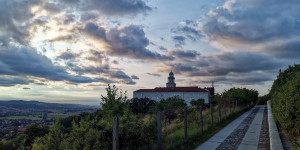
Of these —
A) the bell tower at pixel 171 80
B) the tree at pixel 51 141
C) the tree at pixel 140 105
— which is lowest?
the tree at pixel 140 105

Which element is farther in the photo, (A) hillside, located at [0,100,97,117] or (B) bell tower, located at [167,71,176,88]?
(B) bell tower, located at [167,71,176,88]

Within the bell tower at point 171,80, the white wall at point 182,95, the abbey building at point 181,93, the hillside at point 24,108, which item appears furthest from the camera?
the bell tower at point 171,80

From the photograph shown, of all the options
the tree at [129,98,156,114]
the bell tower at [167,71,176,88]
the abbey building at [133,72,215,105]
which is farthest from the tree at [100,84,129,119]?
the bell tower at [167,71,176,88]

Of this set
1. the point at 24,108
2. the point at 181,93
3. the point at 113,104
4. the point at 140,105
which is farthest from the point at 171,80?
the point at 113,104

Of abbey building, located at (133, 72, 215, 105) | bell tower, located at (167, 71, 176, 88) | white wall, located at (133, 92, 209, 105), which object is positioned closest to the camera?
white wall, located at (133, 92, 209, 105)

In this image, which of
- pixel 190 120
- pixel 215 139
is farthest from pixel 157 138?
pixel 190 120

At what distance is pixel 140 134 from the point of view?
6.26 m

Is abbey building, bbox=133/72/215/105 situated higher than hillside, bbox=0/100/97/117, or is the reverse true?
abbey building, bbox=133/72/215/105

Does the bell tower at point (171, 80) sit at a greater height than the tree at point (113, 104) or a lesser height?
greater

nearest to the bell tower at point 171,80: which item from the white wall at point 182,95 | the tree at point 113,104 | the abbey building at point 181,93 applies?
the abbey building at point 181,93

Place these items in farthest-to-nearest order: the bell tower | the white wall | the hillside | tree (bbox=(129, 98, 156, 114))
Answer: the bell tower, the white wall, tree (bbox=(129, 98, 156, 114)), the hillside

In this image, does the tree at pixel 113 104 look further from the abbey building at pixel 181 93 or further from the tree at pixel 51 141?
the abbey building at pixel 181 93

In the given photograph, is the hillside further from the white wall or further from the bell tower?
the bell tower

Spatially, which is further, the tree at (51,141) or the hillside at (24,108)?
the hillside at (24,108)
